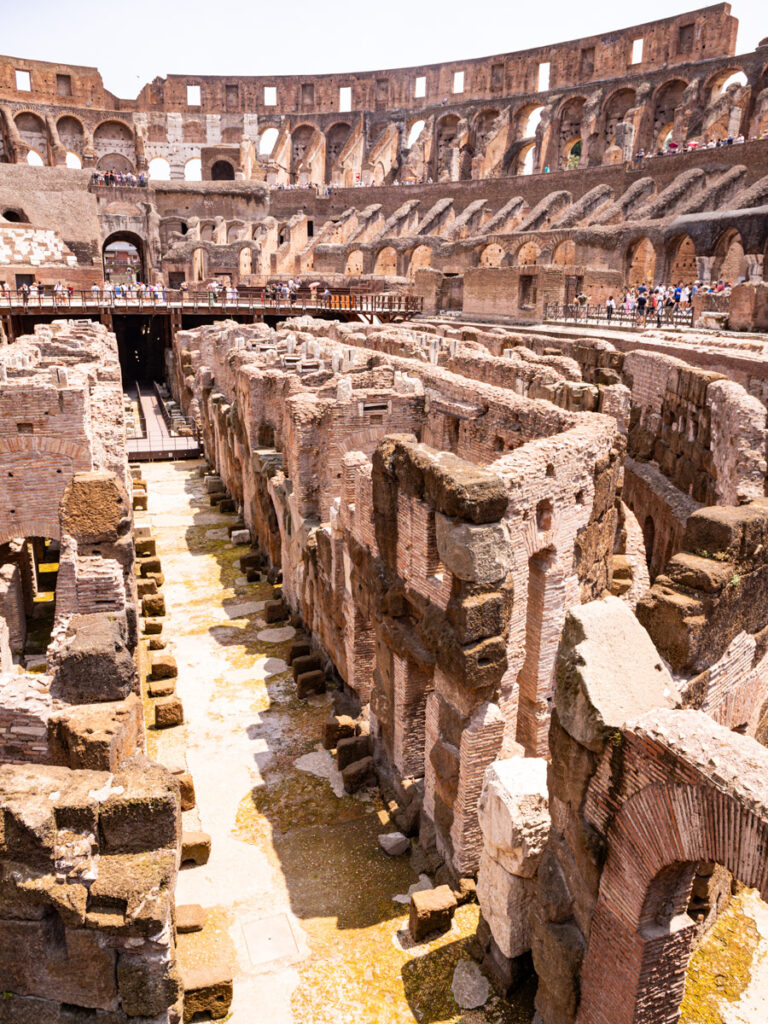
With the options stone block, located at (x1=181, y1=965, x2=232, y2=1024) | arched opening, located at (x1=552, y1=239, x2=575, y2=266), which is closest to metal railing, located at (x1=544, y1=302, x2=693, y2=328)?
arched opening, located at (x1=552, y1=239, x2=575, y2=266)

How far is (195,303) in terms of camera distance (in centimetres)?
3366

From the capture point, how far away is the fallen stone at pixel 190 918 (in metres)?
5.80

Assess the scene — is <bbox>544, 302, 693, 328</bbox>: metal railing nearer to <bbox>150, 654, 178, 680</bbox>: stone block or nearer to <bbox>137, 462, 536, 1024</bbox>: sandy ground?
<bbox>137, 462, 536, 1024</bbox>: sandy ground

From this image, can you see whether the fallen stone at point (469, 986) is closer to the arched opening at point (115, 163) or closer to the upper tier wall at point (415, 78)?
the upper tier wall at point (415, 78)

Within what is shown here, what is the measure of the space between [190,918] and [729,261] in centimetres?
2946

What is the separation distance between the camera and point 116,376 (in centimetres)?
1730

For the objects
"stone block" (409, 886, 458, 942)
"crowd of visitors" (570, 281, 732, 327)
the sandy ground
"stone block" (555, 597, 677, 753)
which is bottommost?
the sandy ground

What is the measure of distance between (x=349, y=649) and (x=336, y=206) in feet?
146

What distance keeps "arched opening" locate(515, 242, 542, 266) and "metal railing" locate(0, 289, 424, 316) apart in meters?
5.11

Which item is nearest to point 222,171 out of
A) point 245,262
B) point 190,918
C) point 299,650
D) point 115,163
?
point 115,163

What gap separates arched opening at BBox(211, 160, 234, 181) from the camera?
56594 mm

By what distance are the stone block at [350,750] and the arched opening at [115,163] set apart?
57731 millimetres

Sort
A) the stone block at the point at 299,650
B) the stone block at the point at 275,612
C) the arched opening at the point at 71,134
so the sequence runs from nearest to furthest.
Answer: the stone block at the point at 299,650 → the stone block at the point at 275,612 → the arched opening at the point at 71,134

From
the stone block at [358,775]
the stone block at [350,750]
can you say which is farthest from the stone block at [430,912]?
the stone block at [350,750]
